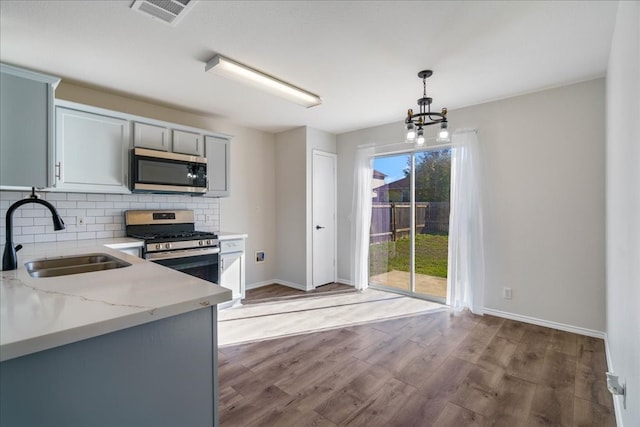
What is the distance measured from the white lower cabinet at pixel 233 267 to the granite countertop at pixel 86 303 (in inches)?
86.0

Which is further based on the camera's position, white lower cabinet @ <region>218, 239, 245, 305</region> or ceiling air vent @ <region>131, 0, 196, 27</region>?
white lower cabinet @ <region>218, 239, 245, 305</region>

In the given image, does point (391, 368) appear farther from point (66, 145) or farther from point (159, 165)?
point (66, 145)

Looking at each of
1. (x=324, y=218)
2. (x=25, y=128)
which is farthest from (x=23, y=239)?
(x=324, y=218)

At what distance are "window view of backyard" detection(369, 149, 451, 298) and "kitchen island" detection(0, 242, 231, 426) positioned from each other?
11.3ft

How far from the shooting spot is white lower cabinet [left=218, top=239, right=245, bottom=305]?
3664mm

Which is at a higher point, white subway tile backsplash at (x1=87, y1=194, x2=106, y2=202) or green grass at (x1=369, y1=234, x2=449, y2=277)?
white subway tile backsplash at (x1=87, y1=194, x2=106, y2=202)

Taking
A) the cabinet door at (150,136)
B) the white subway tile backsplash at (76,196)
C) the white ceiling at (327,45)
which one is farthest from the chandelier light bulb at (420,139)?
the white subway tile backsplash at (76,196)

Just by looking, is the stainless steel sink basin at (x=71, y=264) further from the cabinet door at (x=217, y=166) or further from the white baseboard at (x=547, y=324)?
the white baseboard at (x=547, y=324)

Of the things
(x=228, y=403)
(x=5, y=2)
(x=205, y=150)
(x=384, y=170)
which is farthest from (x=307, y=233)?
(x=5, y=2)

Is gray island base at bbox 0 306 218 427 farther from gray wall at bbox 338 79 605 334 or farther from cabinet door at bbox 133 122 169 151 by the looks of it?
gray wall at bbox 338 79 605 334

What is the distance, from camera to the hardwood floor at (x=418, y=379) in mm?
1858

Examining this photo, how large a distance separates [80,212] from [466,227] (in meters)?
4.26

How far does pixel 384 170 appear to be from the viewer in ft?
14.9

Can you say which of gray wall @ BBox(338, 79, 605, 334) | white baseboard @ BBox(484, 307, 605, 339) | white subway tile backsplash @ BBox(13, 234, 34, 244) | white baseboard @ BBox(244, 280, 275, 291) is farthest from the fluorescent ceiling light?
white baseboard @ BBox(484, 307, 605, 339)
